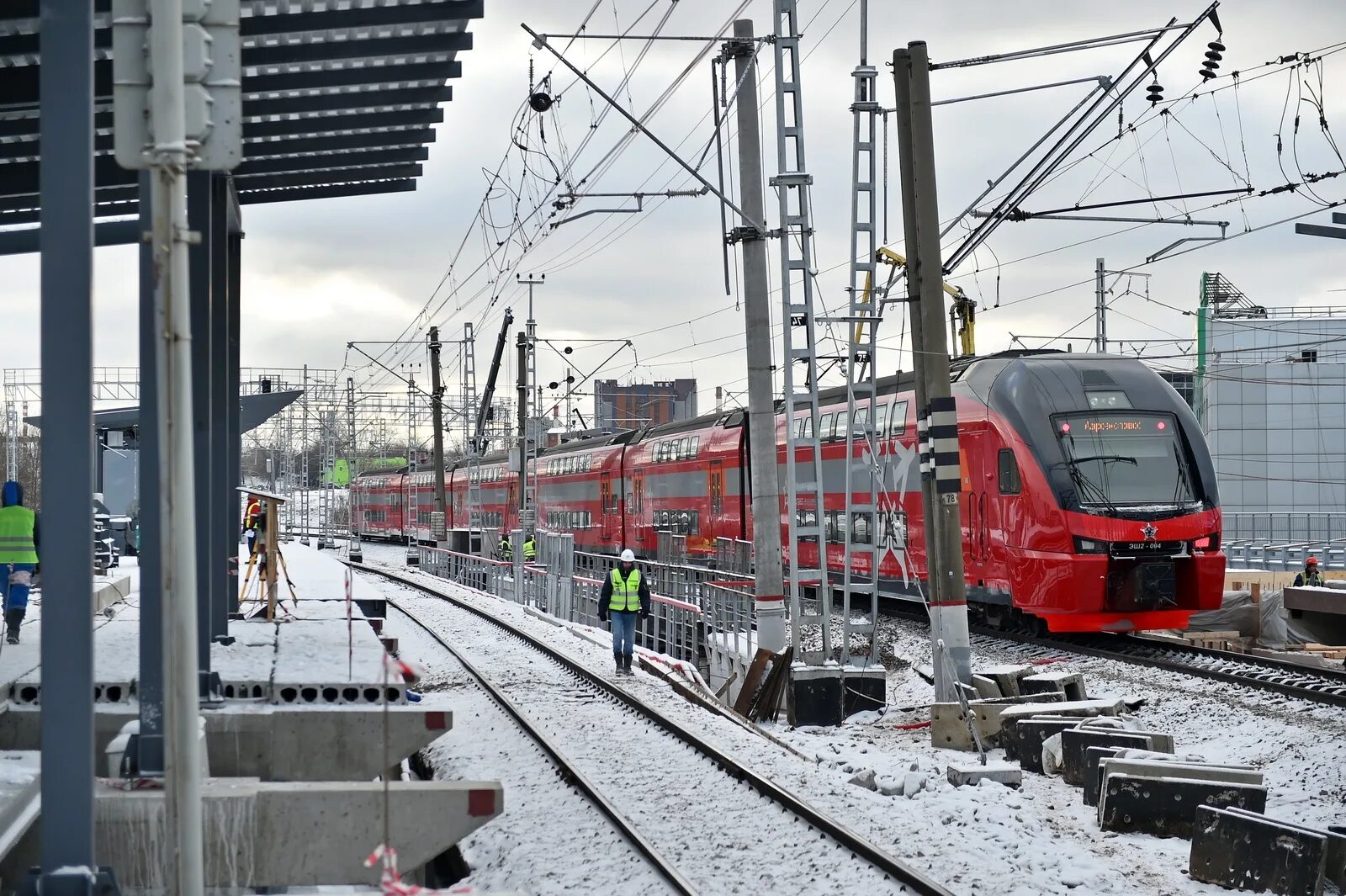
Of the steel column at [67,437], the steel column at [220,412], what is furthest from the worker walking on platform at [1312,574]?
the steel column at [67,437]

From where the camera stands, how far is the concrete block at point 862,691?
53.1 feet

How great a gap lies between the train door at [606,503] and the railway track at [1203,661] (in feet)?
65.0

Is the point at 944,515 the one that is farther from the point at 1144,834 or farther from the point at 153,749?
the point at 153,749

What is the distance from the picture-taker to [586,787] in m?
10.9

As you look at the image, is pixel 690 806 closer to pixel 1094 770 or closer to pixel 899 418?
pixel 1094 770

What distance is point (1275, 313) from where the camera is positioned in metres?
57.4

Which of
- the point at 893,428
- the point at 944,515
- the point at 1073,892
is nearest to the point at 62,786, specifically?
the point at 1073,892

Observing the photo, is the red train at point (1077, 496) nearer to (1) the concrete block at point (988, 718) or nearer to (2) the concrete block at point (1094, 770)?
(1) the concrete block at point (988, 718)

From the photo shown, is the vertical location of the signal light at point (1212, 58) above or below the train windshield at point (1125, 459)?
above

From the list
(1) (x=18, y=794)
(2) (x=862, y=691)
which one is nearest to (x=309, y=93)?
(1) (x=18, y=794)

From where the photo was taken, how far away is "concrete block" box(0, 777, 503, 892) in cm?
667

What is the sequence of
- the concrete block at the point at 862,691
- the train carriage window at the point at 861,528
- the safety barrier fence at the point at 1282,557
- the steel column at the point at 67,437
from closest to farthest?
the steel column at the point at 67,437 → the concrete block at the point at 862,691 → the train carriage window at the point at 861,528 → the safety barrier fence at the point at 1282,557

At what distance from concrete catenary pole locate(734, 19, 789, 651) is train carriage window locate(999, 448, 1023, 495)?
404 cm

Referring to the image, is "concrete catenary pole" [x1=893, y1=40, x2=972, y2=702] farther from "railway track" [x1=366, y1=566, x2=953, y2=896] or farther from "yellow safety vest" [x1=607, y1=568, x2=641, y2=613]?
"yellow safety vest" [x1=607, y1=568, x2=641, y2=613]
